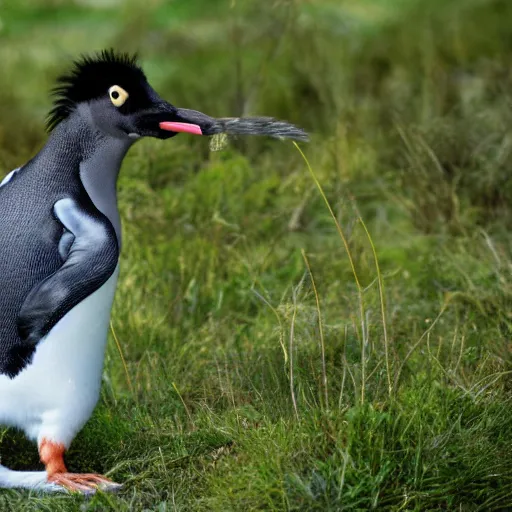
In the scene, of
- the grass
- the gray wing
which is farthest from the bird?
the grass

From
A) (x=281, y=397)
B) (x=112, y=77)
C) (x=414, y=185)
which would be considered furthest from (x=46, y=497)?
(x=414, y=185)

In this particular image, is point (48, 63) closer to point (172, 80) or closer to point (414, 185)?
point (172, 80)

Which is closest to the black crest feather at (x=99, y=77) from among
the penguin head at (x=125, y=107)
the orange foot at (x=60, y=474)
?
the penguin head at (x=125, y=107)

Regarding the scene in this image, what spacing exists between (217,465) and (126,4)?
4738 millimetres

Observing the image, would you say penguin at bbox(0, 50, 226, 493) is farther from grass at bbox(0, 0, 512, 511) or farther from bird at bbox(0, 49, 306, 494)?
grass at bbox(0, 0, 512, 511)

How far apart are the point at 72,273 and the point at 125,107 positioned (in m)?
0.42

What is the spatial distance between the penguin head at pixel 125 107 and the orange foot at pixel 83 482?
0.80 meters

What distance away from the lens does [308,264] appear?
2.77m

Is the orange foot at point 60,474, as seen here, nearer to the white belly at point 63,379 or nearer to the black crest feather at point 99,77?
the white belly at point 63,379

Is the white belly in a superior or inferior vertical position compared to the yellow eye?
inferior

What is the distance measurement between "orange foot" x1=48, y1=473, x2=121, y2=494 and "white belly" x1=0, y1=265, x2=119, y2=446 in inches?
3.1

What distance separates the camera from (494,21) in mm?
6723

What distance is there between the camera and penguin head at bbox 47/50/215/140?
262 centimetres

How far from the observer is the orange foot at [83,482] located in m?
2.56
